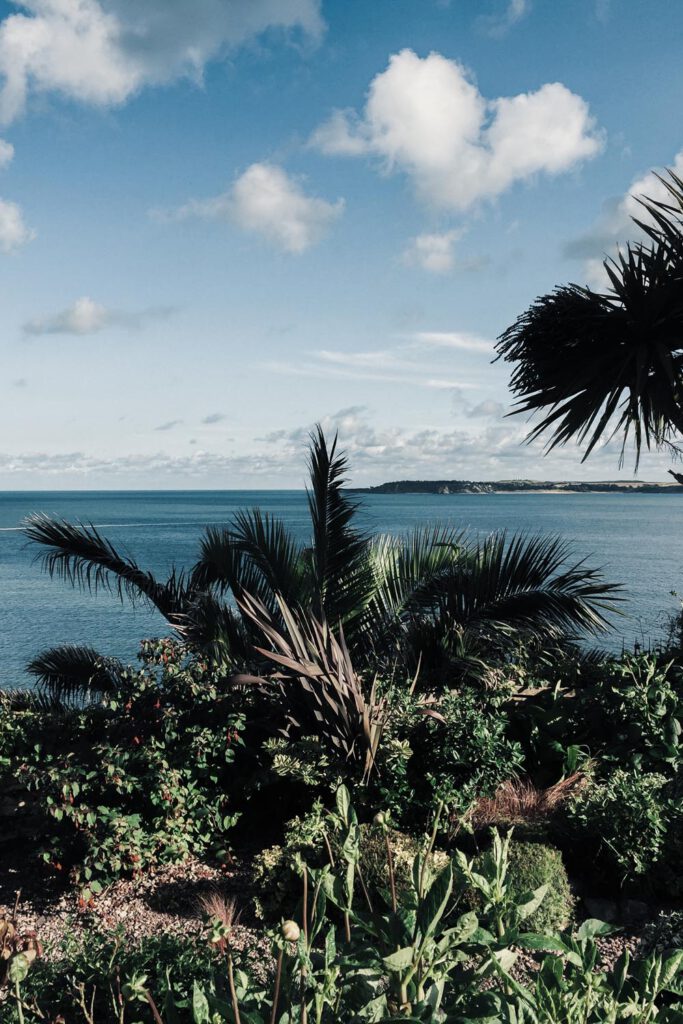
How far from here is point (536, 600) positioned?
6.96m

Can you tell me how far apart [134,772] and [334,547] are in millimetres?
3047

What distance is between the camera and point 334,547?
7.78m

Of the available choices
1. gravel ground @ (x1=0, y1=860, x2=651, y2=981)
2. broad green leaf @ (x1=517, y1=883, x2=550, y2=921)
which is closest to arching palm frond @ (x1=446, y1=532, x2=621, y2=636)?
gravel ground @ (x1=0, y1=860, x2=651, y2=981)

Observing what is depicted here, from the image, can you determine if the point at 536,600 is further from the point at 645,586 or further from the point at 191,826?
the point at 645,586

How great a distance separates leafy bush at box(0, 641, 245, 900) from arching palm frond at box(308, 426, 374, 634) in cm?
179

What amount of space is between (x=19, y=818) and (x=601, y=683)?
462 centimetres

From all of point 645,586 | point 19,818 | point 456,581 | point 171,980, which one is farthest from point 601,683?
point 645,586

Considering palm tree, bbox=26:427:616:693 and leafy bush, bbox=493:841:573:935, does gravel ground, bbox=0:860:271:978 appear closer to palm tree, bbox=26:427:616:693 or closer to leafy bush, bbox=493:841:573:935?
leafy bush, bbox=493:841:573:935

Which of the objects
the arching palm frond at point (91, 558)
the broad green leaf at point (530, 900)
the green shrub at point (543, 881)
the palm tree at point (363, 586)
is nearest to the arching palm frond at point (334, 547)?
the palm tree at point (363, 586)

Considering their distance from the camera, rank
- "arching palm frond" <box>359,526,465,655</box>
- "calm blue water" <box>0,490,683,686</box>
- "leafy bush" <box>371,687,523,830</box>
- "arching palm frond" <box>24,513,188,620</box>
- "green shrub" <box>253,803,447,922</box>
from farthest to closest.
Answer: "calm blue water" <box>0,490,683,686</box>, "arching palm frond" <box>24,513,188,620</box>, "arching palm frond" <box>359,526,465,655</box>, "leafy bush" <box>371,687,523,830</box>, "green shrub" <box>253,803,447,922</box>

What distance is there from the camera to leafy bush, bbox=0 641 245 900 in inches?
201

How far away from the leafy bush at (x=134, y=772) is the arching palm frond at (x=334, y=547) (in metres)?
1.79

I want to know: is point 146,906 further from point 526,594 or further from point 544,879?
point 526,594

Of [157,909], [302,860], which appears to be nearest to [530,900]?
[302,860]
